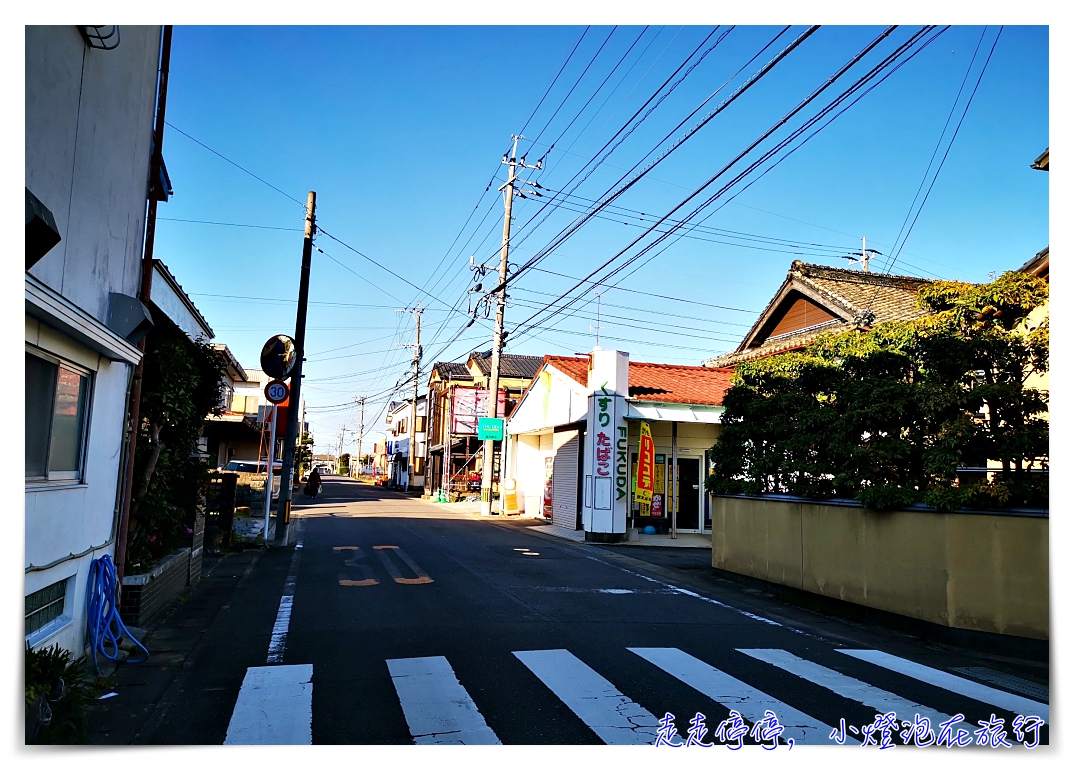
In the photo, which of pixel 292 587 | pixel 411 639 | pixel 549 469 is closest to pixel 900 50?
pixel 411 639

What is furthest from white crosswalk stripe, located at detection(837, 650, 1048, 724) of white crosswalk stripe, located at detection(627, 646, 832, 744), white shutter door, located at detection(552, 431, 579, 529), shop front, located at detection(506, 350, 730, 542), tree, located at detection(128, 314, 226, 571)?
white shutter door, located at detection(552, 431, 579, 529)

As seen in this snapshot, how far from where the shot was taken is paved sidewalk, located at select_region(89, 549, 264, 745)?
207 inches

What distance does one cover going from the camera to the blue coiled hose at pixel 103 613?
6.63 m

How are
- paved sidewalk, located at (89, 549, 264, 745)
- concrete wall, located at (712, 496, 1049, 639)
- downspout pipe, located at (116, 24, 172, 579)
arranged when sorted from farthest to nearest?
concrete wall, located at (712, 496, 1049, 639), downspout pipe, located at (116, 24, 172, 579), paved sidewalk, located at (89, 549, 264, 745)

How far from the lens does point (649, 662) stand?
7.10m

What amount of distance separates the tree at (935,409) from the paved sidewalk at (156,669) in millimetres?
8146

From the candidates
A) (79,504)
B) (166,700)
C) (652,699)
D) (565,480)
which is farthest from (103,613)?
(565,480)

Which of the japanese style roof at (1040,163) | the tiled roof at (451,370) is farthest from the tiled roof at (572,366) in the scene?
the tiled roof at (451,370)

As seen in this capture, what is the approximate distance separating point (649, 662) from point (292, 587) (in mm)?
6260

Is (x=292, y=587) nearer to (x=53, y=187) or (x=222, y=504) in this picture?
(x=222, y=504)

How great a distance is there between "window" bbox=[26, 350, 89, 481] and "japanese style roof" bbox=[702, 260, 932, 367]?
698 inches

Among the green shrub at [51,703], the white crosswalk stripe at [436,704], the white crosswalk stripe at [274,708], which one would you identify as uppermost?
the green shrub at [51,703]

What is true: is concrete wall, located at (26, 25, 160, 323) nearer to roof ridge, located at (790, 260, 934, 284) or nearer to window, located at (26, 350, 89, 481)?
window, located at (26, 350, 89, 481)

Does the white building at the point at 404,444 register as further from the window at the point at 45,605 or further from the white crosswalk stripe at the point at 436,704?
the window at the point at 45,605
